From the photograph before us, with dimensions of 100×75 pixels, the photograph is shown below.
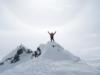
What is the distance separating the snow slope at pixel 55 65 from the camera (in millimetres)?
76906

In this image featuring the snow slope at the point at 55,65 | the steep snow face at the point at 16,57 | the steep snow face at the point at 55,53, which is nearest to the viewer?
the snow slope at the point at 55,65

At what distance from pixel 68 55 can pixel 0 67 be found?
3600 cm

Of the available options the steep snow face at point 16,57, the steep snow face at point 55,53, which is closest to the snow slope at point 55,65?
the steep snow face at point 55,53

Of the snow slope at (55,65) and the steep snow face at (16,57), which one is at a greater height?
the steep snow face at (16,57)

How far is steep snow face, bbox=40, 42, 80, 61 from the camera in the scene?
9001 centimetres

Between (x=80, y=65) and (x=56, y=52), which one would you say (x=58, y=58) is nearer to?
(x=56, y=52)

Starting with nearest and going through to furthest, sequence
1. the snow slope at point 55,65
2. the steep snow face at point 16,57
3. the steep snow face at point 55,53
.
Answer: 1. the snow slope at point 55,65
2. the steep snow face at point 55,53
3. the steep snow face at point 16,57

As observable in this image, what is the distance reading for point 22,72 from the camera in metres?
79.9

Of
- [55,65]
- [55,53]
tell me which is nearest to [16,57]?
[55,53]

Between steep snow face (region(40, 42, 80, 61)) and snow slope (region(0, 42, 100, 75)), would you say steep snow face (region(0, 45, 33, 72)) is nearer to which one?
snow slope (region(0, 42, 100, 75))

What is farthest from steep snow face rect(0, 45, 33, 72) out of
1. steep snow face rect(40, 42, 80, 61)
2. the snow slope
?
steep snow face rect(40, 42, 80, 61)

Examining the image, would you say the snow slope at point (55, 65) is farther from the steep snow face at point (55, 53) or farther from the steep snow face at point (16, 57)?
the steep snow face at point (16, 57)

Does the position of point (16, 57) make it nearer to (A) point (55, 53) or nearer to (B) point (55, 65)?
(A) point (55, 53)

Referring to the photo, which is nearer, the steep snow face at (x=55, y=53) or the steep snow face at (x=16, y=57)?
the steep snow face at (x=55, y=53)
